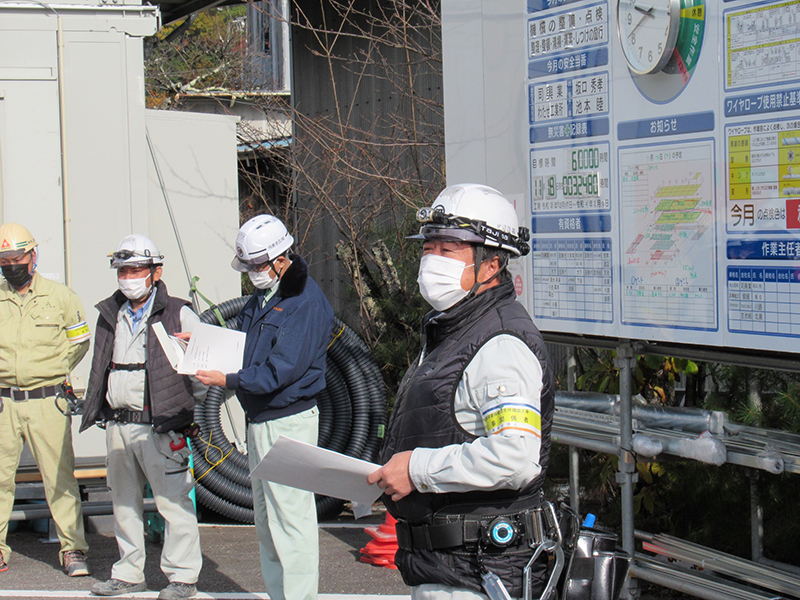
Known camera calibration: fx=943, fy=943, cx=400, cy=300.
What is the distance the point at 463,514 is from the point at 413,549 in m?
0.20

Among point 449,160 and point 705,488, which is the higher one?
point 449,160

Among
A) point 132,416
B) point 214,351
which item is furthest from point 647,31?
point 132,416

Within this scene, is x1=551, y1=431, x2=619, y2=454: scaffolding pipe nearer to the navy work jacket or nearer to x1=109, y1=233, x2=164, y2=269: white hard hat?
the navy work jacket

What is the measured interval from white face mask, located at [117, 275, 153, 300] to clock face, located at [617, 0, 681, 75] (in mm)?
3038

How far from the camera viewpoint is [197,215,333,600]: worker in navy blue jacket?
15.5ft

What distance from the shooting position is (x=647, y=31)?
3.83 m

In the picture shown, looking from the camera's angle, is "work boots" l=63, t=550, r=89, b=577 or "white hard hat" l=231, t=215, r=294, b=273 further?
"work boots" l=63, t=550, r=89, b=577

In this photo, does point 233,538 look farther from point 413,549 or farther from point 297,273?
point 413,549

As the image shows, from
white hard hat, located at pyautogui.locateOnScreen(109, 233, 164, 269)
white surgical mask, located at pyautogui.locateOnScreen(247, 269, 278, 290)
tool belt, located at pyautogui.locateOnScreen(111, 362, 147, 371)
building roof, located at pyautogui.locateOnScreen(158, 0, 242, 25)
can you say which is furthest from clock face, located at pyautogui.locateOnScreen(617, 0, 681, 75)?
building roof, located at pyautogui.locateOnScreen(158, 0, 242, 25)

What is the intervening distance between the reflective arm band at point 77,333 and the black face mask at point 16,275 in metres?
0.42

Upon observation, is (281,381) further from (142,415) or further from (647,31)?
(647,31)

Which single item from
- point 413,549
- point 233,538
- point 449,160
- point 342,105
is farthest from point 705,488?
point 342,105

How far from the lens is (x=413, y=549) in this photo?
2686 mm

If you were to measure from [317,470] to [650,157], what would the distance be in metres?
2.03
